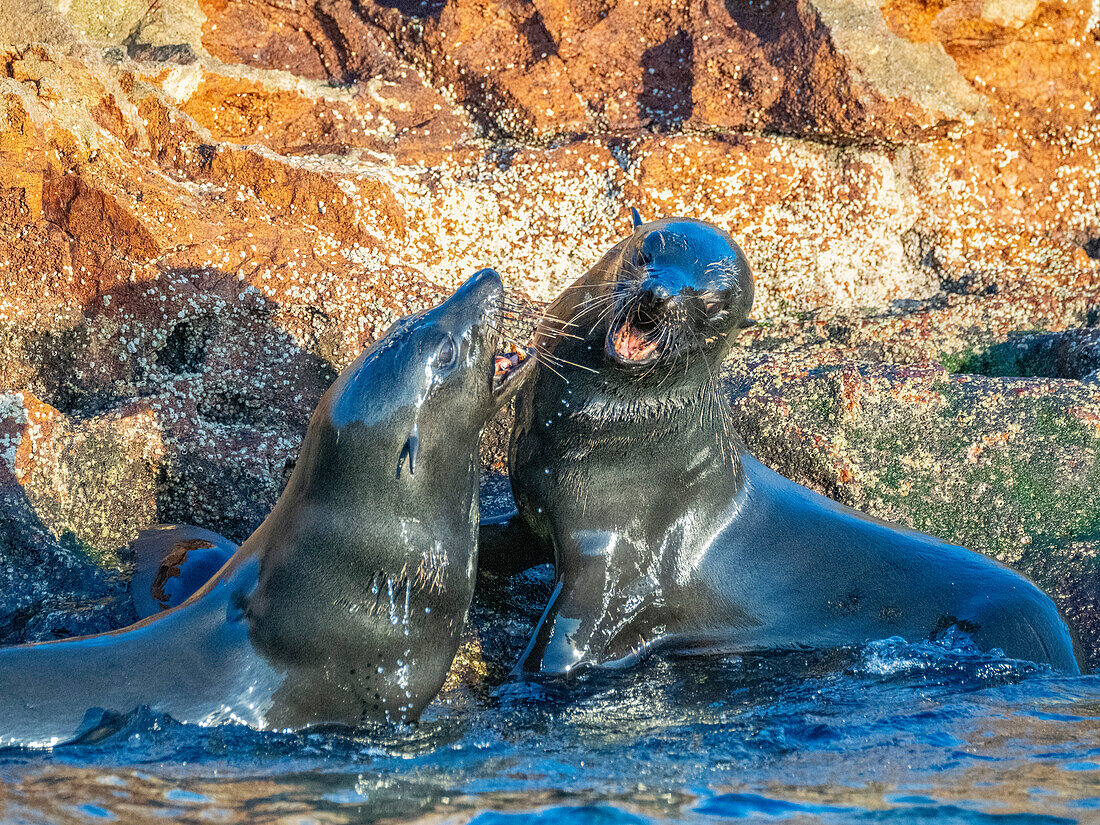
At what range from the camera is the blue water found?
9.64 feet

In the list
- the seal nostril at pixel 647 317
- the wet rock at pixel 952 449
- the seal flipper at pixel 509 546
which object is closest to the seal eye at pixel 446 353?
the seal nostril at pixel 647 317

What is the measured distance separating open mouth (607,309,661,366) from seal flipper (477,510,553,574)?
939mm

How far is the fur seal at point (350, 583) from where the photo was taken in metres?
3.74

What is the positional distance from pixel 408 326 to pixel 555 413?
36.3 inches

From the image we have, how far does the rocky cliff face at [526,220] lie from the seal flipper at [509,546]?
1.15m

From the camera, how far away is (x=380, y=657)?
3936 millimetres

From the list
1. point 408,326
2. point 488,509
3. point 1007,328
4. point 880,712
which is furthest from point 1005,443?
point 408,326

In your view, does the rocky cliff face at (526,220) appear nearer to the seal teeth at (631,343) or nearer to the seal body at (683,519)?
the seal body at (683,519)

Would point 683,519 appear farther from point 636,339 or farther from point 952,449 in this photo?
point 952,449

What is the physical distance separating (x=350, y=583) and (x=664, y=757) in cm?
129

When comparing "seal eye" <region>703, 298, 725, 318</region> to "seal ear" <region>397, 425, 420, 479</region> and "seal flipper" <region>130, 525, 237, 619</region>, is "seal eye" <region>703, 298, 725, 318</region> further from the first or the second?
"seal flipper" <region>130, 525, 237, 619</region>

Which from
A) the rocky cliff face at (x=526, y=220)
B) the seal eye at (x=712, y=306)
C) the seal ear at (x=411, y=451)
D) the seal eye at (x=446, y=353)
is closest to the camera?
the seal ear at (x=411, y=451)

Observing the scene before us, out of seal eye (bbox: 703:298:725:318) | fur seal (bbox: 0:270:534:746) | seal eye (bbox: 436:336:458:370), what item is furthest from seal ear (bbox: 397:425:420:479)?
seal eye (bbox: 703:298:725:318)

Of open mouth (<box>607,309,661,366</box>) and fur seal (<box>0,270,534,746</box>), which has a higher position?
open mouth (<box>607,309,661,366</box>)
